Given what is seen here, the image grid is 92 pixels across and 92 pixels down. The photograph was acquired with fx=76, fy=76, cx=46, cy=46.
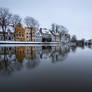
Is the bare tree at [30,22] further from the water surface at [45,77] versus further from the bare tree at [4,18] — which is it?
the water surface at [45,77]

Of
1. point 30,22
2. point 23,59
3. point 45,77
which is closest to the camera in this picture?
point 45,77

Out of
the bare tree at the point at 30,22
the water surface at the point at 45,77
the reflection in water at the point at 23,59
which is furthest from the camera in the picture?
the bare tree at the point at 30,22

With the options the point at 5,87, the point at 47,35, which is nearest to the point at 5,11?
the point at 5,87

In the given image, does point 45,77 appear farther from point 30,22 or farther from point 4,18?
point 30,22

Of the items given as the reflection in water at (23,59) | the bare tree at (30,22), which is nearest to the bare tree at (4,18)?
the bare tree at (30,22)

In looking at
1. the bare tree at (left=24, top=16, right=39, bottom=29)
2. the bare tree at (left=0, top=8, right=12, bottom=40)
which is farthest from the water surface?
the bare tree at (left=24, top=16, right=39, bottom=29)

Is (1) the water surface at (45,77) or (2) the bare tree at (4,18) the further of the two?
(2) the bare tree at (4,18)

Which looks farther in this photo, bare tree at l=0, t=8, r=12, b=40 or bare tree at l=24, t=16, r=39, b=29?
bare tree at l=24, t=16, r=39, b=29

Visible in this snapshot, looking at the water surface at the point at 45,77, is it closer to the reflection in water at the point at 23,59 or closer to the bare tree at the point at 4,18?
the reflection in water at the point at 23,59

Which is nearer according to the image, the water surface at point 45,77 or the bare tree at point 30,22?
the water surface at point 45,77

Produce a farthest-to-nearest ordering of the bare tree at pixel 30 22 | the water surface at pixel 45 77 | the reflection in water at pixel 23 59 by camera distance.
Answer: the bare tree at pixel 30 22 → the reflection in water at pixel 23 59 → the water surface at pixel 45 77

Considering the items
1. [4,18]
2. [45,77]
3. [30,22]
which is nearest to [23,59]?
[45,77]

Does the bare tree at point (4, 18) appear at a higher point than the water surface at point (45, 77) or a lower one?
higher

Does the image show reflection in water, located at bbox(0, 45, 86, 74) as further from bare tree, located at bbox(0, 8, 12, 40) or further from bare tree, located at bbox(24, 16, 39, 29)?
bare tree, located at bbox(24, 16, 39, 29)
